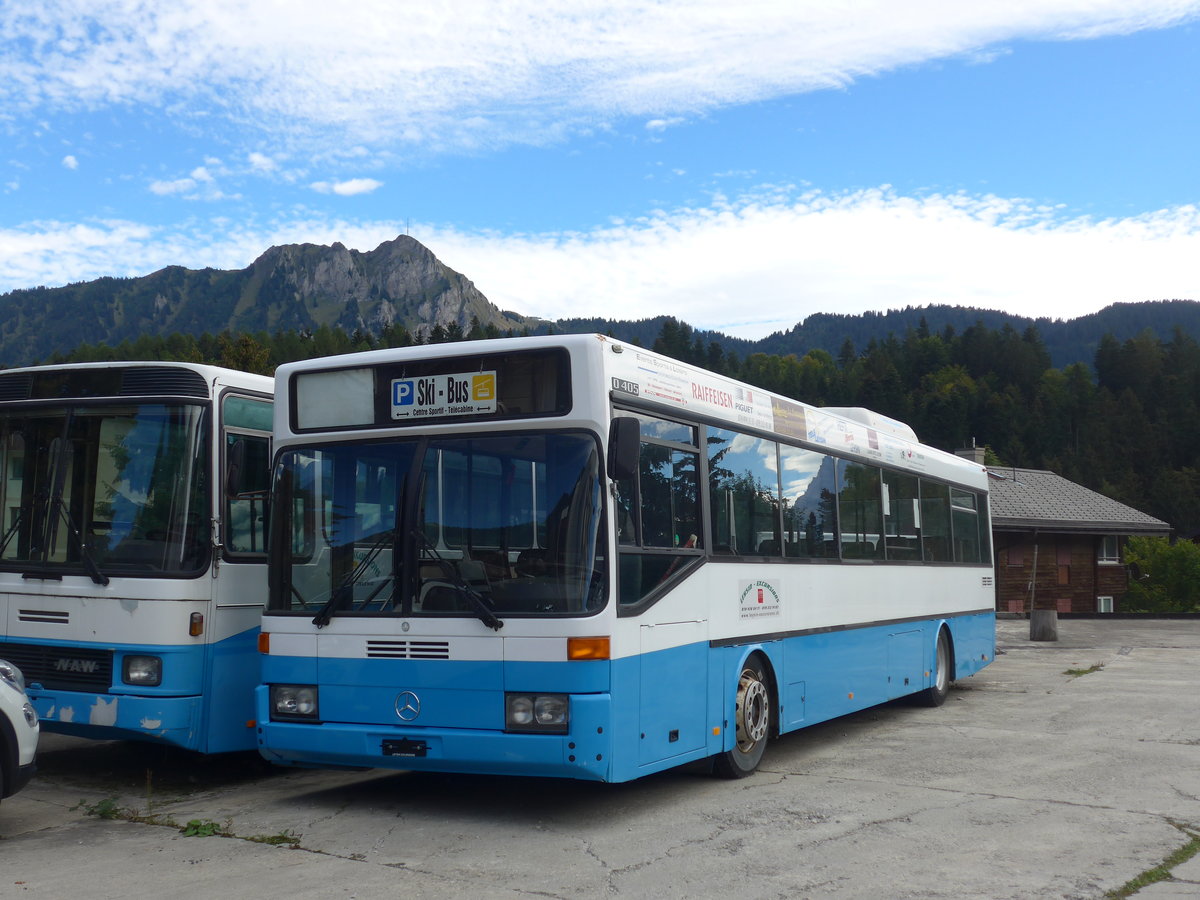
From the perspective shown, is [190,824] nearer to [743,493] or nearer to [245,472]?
[245,472]

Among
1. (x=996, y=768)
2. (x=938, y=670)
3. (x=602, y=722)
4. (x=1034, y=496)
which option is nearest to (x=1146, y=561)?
(x=1034, y=496)

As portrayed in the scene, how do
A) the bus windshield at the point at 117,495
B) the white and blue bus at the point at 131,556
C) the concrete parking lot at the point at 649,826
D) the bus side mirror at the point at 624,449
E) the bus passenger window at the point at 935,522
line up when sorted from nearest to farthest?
the concrete parking lot at the point at 649,826 < the bus side mirror at the point at 624,449 < the white and blue bus at the point at 131,556 < the bus windshield at the point at 117,495 < the bus passenger window at the point at 935,522

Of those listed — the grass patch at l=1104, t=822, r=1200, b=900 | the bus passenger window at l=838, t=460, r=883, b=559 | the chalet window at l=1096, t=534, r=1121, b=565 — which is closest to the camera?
the grass patch at l=1104, t=822, r=1200, b=900

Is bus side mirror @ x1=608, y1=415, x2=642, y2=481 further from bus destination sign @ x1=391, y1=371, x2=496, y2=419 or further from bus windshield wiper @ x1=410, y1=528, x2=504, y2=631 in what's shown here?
bus windshield wiper @ x1=410, y1=528, x2=504, y2=631

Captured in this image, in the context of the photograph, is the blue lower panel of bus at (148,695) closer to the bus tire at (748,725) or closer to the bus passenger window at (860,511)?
the bus tire at (748,725)

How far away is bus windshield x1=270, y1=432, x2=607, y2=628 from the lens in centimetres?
703

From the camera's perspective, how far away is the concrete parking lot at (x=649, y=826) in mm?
5991

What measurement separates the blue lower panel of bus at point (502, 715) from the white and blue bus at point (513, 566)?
0.01m

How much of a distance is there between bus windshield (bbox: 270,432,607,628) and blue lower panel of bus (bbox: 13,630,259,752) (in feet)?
3.01

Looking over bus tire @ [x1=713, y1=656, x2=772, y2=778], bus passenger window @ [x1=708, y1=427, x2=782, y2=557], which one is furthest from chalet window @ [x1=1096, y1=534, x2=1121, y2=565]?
bus tire @ [x1=713, y1=656, x2=772, y2=778]

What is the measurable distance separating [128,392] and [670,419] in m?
3.75

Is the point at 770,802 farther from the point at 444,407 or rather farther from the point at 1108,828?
the point at 444,407

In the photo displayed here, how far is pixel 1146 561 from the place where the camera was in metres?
57.7

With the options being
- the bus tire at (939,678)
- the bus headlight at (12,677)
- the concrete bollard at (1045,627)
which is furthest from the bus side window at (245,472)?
the concrete bollard at (1045,627)
